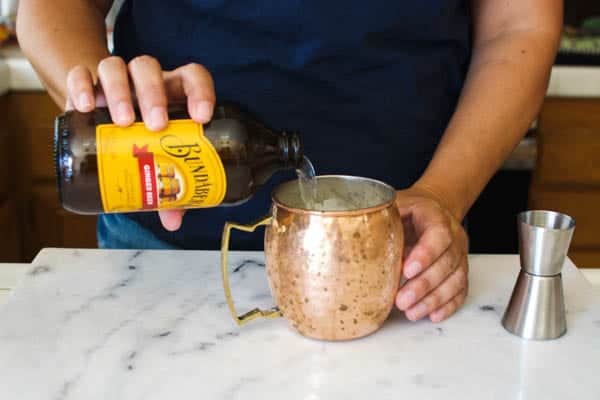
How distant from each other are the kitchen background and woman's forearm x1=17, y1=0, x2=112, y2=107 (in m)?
0.87

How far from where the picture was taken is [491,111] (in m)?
0.94

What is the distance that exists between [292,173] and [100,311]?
0.32 metres

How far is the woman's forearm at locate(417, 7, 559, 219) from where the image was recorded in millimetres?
890

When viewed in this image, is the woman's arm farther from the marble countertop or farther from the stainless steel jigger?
the marble countertop

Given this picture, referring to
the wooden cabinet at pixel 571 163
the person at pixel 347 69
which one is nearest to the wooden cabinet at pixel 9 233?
the person at pixel 347 69

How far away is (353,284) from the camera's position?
64cm

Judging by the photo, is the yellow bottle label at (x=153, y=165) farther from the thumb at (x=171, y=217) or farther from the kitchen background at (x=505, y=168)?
the kitchen background at (x=505, y=168)

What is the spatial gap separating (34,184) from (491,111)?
4.51ft

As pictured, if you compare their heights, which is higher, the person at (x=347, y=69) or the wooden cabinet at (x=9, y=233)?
the person at (x=347, y=69)

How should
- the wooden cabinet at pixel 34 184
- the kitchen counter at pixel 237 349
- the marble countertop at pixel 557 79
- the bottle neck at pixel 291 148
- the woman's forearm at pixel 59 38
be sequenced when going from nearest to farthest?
1. the kitchen counter at pixel 237 349
2. the bottle neck at pixel 291 148
3. the woman's forearm at pixel 59 38
4. the marble countertop at pixel 557 79
5. the wooden cabinet at pixel 34 184

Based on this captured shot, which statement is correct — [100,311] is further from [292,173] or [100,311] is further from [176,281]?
[292,173]

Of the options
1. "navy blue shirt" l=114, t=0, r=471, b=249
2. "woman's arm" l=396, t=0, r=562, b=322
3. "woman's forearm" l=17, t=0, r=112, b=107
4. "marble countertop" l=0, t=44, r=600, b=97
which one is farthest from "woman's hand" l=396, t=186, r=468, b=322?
"marble countertop" l=0, t=44, r=600, b=97

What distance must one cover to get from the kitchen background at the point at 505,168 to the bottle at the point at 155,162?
1.11m

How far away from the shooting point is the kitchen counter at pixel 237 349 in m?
0.61
